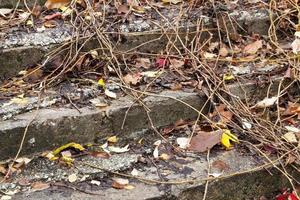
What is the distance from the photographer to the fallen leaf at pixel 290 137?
279 cm

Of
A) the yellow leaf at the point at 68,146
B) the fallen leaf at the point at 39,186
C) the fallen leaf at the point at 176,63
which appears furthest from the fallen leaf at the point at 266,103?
the fallen leaf at the point at 39,186

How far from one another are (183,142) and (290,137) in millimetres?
→ 624

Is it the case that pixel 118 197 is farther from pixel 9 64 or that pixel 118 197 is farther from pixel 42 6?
pixel 42 6

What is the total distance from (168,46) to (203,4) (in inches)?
22.3

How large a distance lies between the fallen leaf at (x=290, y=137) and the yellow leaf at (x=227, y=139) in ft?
0.92

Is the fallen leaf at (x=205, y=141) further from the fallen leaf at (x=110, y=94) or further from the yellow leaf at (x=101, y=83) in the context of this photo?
the yellow leaf at (x=101, y=83)

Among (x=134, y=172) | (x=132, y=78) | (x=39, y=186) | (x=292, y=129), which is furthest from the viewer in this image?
(x=132, y=78)

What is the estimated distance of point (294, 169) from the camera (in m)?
2.71

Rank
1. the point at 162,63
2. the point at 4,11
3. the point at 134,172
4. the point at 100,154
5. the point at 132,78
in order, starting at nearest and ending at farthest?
the point at 134,172 < the point at 100,154 < the point at 132,78 < the point at 162,63 < the point at 4,11

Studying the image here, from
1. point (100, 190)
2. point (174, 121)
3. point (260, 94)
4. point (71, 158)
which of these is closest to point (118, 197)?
point (100, 190)

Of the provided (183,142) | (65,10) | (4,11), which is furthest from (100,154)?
(4,11)

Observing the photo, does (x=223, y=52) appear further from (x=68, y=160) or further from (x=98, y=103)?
(x=68, y=160)

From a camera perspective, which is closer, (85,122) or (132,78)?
(85,122)

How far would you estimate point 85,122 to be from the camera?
2.71 meters
